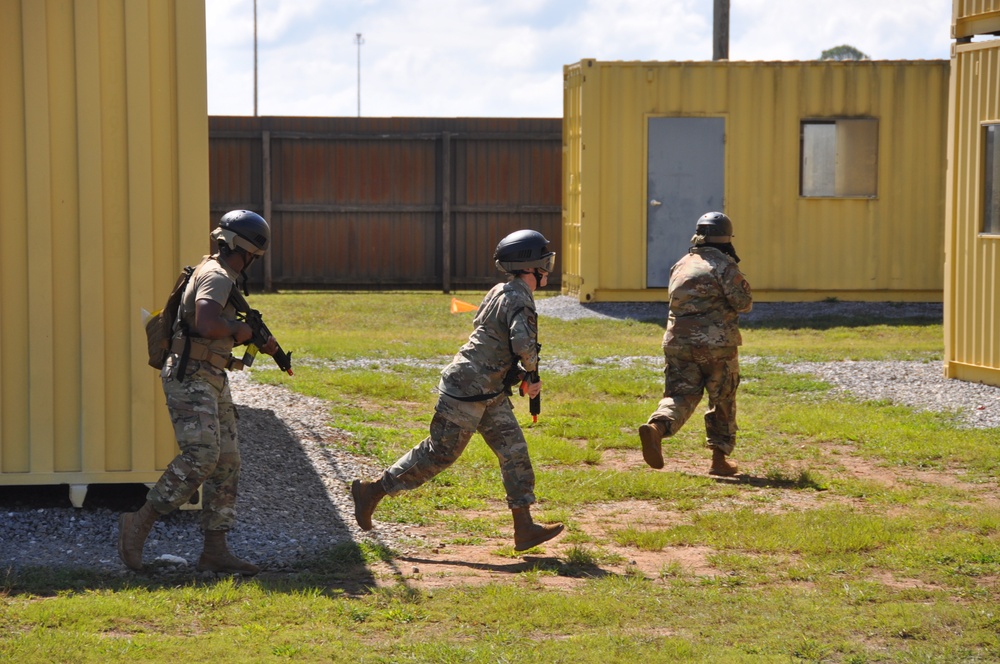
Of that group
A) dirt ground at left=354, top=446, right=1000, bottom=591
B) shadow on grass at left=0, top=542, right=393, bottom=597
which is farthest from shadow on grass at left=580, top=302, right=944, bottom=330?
shadow on grass at left=0, top=542, right=393, bottom=597

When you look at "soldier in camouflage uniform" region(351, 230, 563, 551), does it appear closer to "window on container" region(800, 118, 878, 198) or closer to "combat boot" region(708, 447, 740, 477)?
"combat boot" region(708, 447, 740, 477)

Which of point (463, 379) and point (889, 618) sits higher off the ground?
point (463, 379)

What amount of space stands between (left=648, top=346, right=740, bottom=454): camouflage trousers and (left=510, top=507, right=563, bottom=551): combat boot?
6.49ft

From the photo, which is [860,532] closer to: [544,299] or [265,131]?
[544,299]

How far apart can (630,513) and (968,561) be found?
2.12 meters

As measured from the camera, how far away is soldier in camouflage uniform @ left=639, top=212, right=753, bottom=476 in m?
8.90

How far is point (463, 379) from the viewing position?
7074 millimetres

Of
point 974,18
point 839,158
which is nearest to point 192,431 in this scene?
point 974,18

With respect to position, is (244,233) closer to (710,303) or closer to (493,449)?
(493,449)

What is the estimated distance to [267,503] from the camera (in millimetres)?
8055

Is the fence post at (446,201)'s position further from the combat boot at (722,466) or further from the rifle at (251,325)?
the rifle at (251,325)

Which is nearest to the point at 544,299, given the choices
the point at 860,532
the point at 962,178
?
the point at 962,178

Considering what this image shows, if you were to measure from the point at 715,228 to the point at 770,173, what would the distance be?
10894mm

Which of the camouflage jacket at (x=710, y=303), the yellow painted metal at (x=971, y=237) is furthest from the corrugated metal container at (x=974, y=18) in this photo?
the camouflage jacket at (x=710, y=303)
